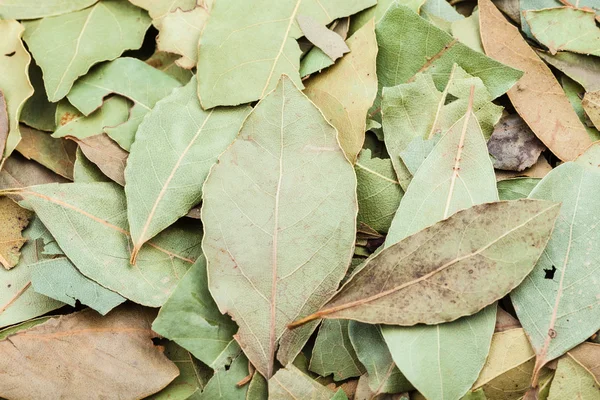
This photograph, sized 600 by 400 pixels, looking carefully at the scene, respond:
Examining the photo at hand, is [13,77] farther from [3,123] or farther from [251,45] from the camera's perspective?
[251,45]

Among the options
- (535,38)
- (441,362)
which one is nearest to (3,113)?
(441,362)

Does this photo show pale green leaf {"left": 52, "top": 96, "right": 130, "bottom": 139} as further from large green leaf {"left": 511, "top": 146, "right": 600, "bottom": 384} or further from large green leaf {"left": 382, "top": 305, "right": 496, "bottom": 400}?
large green leaf {"left": 511, "top": 146, "right": 600, "bottom": 384}

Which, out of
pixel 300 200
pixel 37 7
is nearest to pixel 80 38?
pixel 37 7

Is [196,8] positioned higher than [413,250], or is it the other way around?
[196,8]

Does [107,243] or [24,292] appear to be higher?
[107,243]

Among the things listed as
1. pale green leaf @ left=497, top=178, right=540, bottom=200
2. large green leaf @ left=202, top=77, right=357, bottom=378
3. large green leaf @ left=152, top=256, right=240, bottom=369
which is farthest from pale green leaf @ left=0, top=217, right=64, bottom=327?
pale green leaf @ left=497, top=178, right=540, bottom=200

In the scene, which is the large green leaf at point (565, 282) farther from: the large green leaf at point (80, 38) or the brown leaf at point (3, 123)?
the brown leaf at point (3, 123)

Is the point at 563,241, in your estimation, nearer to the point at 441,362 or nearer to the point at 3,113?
the point at 441,362
